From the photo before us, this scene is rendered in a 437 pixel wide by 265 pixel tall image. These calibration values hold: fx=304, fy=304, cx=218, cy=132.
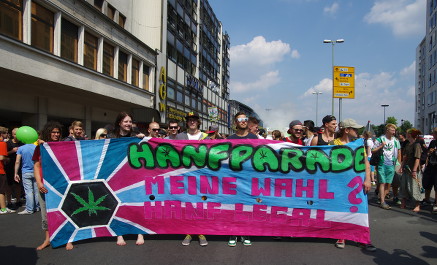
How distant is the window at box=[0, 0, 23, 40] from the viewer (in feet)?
32.6

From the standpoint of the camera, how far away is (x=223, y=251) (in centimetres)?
391

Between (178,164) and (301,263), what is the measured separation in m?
2.06

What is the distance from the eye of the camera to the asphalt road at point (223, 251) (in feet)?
11.9

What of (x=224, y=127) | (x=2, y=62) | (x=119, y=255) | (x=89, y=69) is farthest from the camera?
(x=224, y=127)

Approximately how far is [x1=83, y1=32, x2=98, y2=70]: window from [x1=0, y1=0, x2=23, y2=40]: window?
3678 mm

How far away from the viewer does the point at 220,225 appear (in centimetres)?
426

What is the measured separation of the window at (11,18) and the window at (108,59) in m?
5.31

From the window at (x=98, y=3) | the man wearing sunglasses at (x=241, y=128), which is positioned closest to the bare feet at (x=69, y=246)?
the man wearing sunglasses at (x=241, y=128)

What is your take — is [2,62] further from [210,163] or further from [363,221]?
[363,221]

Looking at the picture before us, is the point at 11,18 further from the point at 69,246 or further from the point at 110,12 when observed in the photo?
the point at 69,246


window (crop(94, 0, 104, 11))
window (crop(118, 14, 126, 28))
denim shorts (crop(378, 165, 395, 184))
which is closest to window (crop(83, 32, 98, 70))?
window (crop(94, 0, 104, 11))

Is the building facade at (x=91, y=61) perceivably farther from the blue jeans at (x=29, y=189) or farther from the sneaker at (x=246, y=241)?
the sneaker at (x=246, y=241)

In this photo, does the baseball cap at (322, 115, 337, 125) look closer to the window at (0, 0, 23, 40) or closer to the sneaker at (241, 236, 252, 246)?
the sneaker at (241, 236, 252, 246)

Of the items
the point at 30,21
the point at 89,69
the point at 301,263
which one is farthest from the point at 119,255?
the point at 89,69
